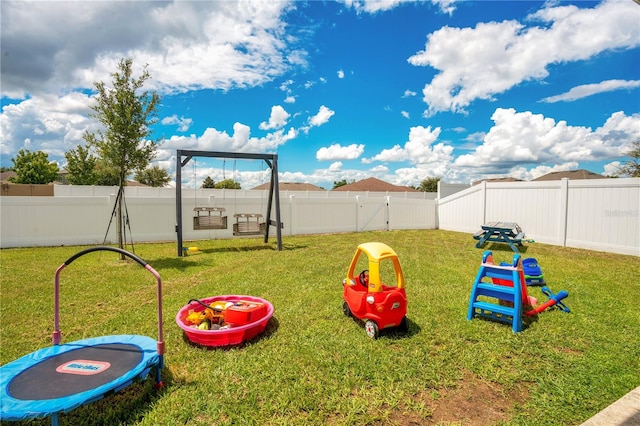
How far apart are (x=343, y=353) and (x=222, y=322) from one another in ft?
5.08

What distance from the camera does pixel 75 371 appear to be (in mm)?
2520

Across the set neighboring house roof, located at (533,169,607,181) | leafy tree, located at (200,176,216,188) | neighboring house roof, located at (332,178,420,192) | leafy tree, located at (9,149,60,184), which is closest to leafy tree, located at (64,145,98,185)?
leafy tree, located at (9,149,60,184)

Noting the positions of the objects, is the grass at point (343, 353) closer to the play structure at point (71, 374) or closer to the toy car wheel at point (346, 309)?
the toy car wheel at point (346, 309)

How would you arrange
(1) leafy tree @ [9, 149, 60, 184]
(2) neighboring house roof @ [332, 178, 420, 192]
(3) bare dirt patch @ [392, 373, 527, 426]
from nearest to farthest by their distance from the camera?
1. (3) bare dirt patch @ [392, 373, 527, 426]
2. (1) leafy tree @ [9, 149, 60, 184]
3. (2) neighboring house roof @ [332, 178, 420, 192]

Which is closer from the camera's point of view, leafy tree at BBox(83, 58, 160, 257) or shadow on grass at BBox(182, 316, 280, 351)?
shadow on grass at BBox(182, 316, 280, 351)

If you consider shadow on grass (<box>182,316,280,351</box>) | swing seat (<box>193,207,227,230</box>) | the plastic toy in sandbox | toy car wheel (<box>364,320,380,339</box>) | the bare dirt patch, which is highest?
swing seat (<box>193,207,227,230</box>)

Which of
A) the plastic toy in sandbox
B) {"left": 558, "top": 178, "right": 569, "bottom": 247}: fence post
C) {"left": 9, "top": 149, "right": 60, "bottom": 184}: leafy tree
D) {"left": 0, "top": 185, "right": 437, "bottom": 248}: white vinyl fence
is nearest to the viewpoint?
the plastic toy in sandbox

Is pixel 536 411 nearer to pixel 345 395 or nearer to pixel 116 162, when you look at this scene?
pixel 345 395

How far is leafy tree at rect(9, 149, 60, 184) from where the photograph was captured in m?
37.2

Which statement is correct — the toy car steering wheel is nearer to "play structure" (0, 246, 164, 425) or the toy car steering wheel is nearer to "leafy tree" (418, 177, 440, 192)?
"play structure" (0, 246, 164, 425)

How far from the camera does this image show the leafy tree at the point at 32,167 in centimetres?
3725

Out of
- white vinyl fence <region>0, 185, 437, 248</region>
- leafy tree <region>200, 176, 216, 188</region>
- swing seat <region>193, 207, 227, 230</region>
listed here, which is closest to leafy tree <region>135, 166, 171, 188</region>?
leafy tree <region>200, 176, 216, 188</region>

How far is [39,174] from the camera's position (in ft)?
124

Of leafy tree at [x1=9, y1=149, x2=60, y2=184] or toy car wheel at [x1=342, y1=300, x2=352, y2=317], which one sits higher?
leafy tree at [x1=9, y1=149, x2=60, y2=184]
